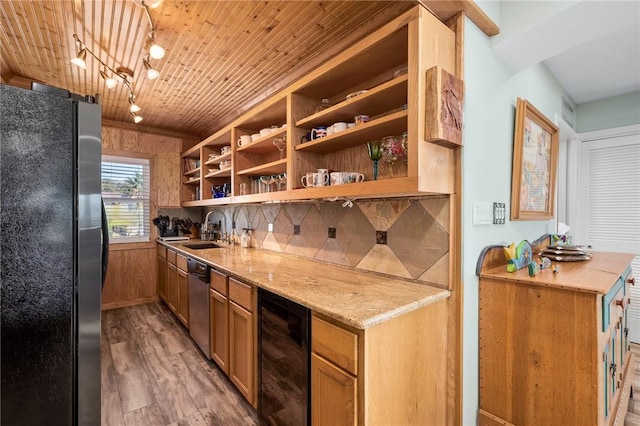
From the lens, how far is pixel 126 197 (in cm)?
393

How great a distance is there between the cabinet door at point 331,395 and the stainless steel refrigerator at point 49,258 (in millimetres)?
825

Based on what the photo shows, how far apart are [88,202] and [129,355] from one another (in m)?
2.27

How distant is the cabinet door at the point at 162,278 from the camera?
3638mm

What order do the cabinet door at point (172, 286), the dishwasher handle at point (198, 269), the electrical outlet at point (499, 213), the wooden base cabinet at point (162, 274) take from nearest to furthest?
the electrical outlet at point (499, 213) → the dishwasher handle at point (198, 269) → the cabinet door at point (172, 286) → the wooden base cabinet at point (162, 274)

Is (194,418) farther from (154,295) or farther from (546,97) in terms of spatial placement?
(546,97)

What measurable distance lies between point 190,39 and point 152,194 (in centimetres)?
279

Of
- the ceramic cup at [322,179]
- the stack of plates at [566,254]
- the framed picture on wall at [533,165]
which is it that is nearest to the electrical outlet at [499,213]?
the framed picture on wall at [533,165]

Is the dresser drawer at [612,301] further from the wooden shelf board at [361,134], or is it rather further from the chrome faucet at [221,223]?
the chrome faucet at [221,223]

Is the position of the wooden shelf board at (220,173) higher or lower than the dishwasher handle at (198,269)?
higher

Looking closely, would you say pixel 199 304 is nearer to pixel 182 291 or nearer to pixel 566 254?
pixel 182 291

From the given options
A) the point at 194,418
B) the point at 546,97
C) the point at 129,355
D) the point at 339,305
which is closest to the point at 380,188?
the point at 339,305

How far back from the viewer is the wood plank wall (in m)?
3.76

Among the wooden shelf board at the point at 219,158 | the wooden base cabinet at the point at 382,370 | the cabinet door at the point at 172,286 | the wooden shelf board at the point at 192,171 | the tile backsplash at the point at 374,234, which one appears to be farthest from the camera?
the wooden shelf board at the point at 192,171

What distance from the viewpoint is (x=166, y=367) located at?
2363 millimetres
